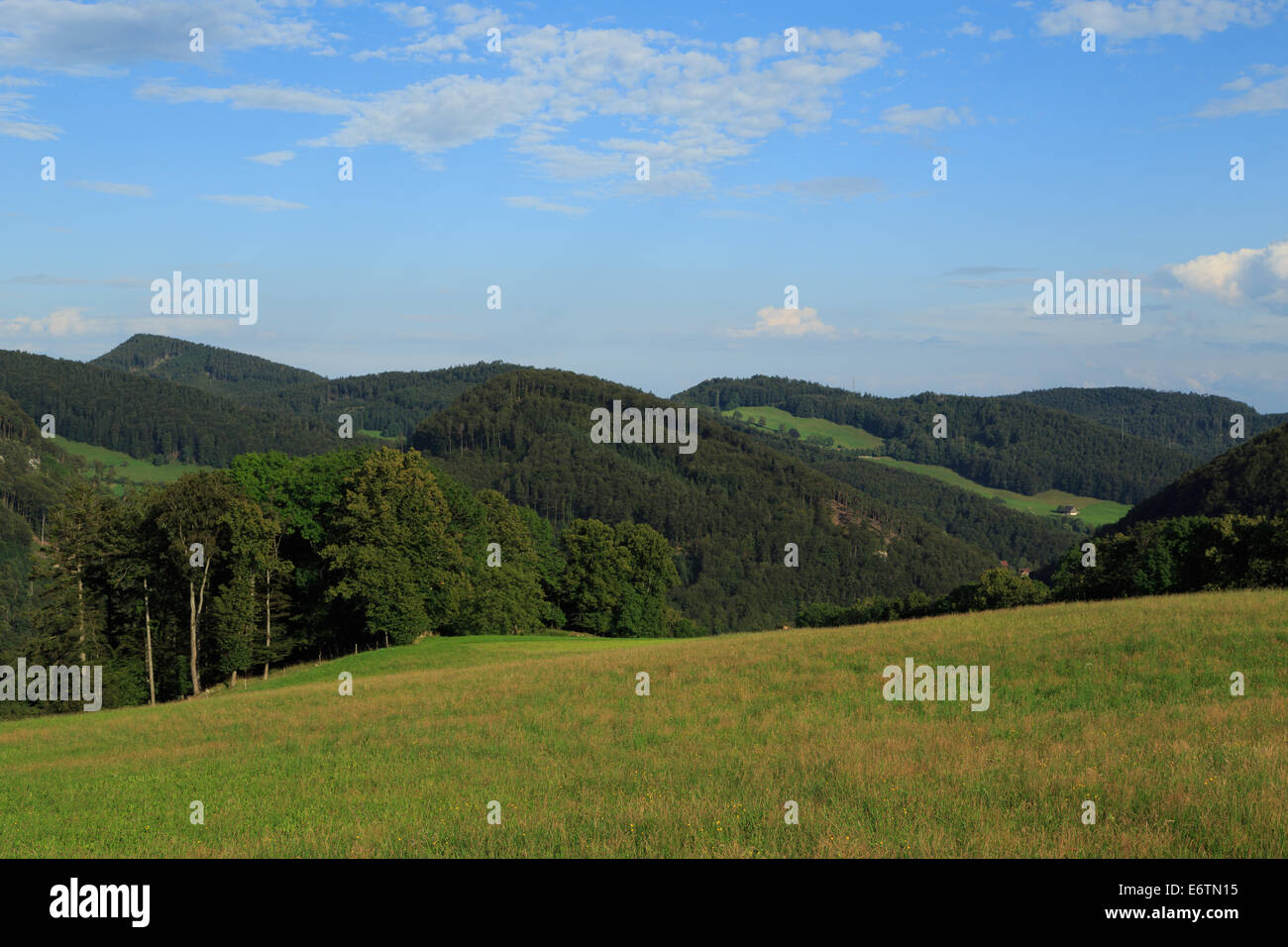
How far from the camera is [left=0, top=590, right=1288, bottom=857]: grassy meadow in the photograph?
1105 cm

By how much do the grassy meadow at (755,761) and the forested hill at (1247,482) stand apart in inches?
6931

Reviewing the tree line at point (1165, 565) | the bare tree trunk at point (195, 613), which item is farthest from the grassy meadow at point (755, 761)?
the tree line at point (1165, 565)

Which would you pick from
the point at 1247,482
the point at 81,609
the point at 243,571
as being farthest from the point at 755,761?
the point at 1247,482

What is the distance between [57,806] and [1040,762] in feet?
60.6

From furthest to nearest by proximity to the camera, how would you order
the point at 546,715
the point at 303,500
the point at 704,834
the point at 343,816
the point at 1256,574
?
the point at 303,500 < the point at 1256,574 < the point at 546,715 < the point at 343,816 < the point at 704,834

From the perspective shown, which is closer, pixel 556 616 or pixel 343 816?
pixel 343 816

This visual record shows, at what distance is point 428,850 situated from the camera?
36.3 feet

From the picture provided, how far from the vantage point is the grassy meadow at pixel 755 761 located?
11.0 meters

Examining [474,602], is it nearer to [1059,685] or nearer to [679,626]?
[679,626]

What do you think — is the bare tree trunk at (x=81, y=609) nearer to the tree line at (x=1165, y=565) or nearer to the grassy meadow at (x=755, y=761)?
the grassy meadow at (x=755, y=761)

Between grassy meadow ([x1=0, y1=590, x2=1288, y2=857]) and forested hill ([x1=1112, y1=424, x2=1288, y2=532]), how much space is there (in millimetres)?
176045

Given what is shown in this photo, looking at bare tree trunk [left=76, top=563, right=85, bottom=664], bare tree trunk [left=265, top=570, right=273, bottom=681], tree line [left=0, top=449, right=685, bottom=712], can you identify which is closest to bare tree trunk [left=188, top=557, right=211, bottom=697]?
tree line [left=0, top=449, right=685, bottom=712]

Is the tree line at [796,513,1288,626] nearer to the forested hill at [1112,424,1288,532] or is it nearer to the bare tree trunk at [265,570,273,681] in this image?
the bare tree trunk at [265,570,273,681]

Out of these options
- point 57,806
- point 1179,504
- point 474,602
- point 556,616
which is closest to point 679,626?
point 556,616
